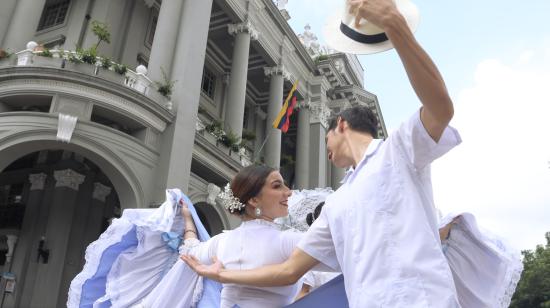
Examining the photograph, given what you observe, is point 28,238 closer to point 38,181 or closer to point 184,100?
point 38,181

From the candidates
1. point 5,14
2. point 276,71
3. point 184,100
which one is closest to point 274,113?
point 276,71

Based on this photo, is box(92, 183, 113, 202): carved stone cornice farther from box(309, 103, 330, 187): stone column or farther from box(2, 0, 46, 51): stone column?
box(309, 103, 330, 187): stone column

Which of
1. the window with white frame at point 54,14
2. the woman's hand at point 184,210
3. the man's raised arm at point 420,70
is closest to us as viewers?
the man's raised arm at point 420,70

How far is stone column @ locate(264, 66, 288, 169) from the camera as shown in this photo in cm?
1965

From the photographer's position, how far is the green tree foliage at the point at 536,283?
36.9 metres

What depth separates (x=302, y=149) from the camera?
22.7 metres

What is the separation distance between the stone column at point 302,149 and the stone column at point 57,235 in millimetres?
10651

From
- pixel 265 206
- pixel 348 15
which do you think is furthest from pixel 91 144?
pixel 348 15

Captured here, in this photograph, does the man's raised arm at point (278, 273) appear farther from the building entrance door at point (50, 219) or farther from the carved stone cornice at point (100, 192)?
the carved stone cornice at point (100, 192)

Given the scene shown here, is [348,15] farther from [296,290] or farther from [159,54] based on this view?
[159,54]

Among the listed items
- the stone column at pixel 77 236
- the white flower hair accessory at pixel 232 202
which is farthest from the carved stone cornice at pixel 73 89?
the white flower hair accessory at pixel 232 202

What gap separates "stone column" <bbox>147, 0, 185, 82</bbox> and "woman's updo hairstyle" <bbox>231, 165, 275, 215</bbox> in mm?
11345

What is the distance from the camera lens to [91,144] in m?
11.1

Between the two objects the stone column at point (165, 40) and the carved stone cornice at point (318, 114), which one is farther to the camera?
the carved stone cornice at point (318, 114)
